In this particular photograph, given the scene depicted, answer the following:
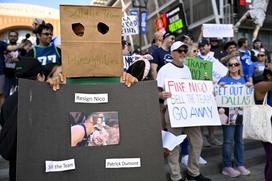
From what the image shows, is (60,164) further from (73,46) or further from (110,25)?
(110,25)

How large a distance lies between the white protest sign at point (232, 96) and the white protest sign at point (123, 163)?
3.05 m

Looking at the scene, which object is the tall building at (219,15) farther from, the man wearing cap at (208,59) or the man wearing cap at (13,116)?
the man wearing cap at (13,116)

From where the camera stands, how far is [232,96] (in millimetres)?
4844

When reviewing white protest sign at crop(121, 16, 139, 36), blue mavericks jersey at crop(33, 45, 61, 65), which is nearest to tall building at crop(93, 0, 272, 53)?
white protest sign at crop(121, 16, 139, 36)

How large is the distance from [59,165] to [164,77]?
2431 mm

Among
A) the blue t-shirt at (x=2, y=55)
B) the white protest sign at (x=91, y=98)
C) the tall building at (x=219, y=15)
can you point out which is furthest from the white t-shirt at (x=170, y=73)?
the tall building at (x=219, y=15)

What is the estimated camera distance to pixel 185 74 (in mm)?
4332

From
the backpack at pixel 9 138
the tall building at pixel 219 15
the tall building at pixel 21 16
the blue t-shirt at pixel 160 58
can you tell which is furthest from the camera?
the tall building at pixel 21 16

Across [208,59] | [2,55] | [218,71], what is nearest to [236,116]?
[218,71]

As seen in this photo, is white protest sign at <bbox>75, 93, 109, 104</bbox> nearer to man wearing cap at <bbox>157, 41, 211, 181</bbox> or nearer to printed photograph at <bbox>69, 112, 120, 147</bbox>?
printed photograph at <bbox>69, 112, 120, 147</bbox>

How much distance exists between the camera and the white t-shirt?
165 inches

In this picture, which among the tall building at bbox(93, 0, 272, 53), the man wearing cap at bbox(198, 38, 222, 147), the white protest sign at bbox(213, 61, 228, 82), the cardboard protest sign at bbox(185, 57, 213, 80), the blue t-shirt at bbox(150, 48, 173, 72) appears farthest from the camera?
the tall building at bbox(93, 0, 272, 53)

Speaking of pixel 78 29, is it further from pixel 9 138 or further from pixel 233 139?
pixel 233 139

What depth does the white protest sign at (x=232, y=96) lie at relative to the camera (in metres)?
4.85
